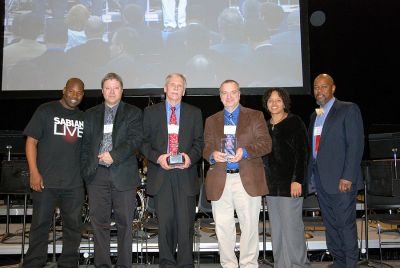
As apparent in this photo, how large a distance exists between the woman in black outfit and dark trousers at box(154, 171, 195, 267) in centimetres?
78

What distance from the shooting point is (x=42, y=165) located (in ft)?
12.9

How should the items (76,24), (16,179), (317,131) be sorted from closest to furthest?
(317,131) → (16,179) → (76,24)

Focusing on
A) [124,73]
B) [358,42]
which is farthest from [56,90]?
[358,42]

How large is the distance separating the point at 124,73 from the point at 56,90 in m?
1.07

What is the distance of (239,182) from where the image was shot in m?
3.63

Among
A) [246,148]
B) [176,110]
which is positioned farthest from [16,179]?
[246,148]

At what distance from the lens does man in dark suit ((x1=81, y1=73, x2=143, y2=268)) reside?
3.58 m

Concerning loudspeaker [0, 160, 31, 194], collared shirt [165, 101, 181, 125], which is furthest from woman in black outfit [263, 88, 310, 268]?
loudspeaker [0, 160, 31, 194]

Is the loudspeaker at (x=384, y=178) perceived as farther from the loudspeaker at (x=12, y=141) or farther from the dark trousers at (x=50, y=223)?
the loudspeaker at (x=12, y=141)

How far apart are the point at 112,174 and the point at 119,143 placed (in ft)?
0.91

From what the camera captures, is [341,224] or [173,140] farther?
[341,224]

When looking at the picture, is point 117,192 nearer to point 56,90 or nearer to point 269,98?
point 269,98

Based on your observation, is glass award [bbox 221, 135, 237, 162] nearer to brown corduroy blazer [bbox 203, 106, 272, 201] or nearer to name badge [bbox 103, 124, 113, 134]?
brown corduroy blazer [bbox 203, 106, 272, 201]

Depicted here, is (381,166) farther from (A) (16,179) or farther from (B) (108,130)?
(A) (16,179)
